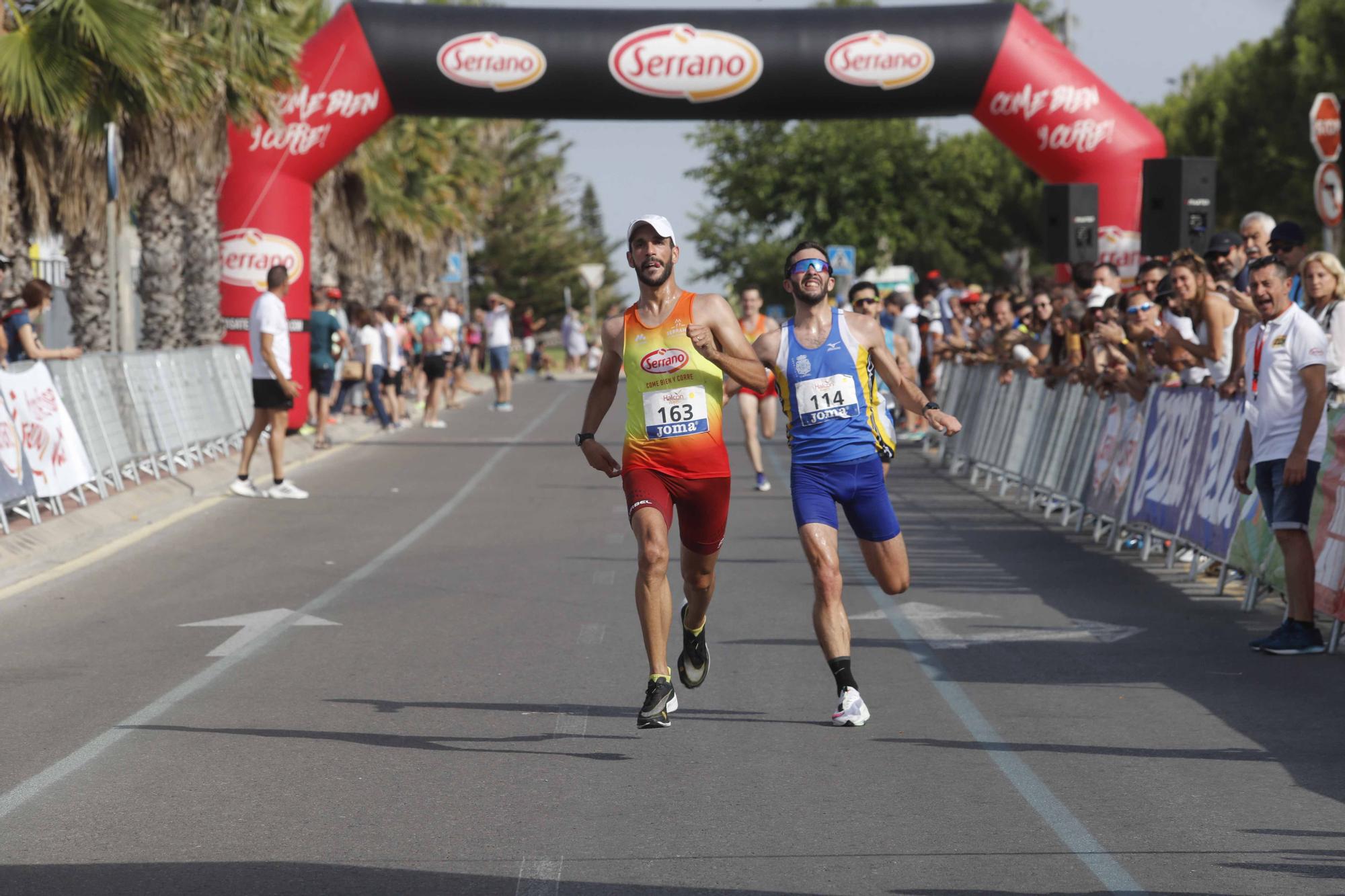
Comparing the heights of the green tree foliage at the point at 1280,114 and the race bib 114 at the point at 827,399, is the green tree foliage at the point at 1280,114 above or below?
above

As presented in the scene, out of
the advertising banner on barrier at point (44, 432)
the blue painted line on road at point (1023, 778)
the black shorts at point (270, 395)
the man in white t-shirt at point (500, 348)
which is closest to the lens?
the blue painted line on road at point (1023, 778)

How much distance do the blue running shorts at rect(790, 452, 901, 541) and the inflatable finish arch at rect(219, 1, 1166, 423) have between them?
1601cm

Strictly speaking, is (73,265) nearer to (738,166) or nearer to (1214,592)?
(1214,592)

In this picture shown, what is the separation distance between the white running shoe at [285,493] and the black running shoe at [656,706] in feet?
35.5

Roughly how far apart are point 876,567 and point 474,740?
1.94 metres

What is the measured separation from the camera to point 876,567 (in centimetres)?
821

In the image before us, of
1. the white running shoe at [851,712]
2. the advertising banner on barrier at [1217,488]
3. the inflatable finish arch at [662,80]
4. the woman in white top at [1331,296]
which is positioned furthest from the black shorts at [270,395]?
the white running shoe at [851,712]

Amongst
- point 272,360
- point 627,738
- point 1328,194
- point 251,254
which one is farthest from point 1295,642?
point 251,254

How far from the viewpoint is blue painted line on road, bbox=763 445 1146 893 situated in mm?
5465

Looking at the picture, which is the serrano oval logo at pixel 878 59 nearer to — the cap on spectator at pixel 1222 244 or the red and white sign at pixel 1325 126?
the red and white sign at pixel 1325 126

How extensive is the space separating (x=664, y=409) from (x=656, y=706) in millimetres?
1189

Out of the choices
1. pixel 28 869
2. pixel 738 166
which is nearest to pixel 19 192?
pixel 28 869

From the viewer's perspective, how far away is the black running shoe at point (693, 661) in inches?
314

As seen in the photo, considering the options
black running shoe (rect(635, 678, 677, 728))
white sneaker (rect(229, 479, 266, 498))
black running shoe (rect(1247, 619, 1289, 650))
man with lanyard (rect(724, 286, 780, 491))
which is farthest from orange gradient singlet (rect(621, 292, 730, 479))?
white sneaker (rect(229, 479, 266, 498))
